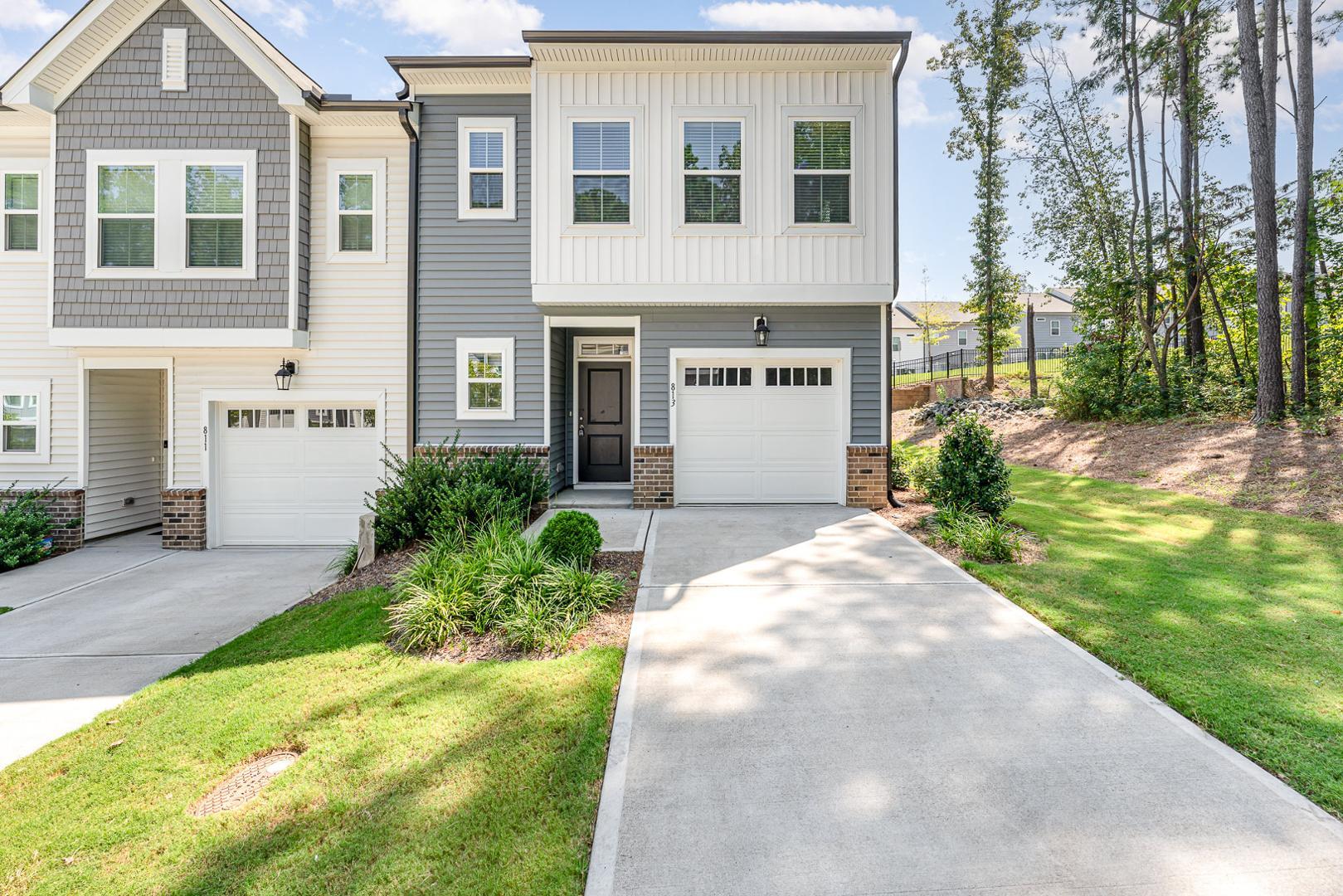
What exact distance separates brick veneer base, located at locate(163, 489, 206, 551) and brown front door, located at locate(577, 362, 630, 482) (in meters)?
5.87

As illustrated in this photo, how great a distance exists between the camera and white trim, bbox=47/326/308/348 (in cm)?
895

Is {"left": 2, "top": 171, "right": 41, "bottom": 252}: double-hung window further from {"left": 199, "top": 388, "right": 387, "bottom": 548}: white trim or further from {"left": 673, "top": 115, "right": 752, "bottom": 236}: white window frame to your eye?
{"left": 673, "top": 115, "right": 752, "bottom": 236}: white window frame

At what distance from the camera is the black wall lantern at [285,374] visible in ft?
30.6

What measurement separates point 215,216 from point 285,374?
95.2 inches

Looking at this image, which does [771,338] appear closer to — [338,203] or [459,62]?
[459,62]

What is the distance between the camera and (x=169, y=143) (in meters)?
8.98

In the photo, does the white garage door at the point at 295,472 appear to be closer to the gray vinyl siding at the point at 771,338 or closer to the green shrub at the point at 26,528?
the green shrub at the point at 26,528

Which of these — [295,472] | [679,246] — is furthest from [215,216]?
[679,246]

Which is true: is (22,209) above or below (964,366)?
above

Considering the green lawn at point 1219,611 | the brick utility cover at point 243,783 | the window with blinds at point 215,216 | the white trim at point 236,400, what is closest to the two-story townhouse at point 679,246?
the white trim at point 236,400

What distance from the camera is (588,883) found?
7.55 feet

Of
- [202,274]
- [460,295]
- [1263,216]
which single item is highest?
[1263,216]

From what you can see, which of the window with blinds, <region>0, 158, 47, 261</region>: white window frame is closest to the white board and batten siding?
the window with blinds

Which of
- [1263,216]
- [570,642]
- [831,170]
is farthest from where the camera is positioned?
[1263,216]
